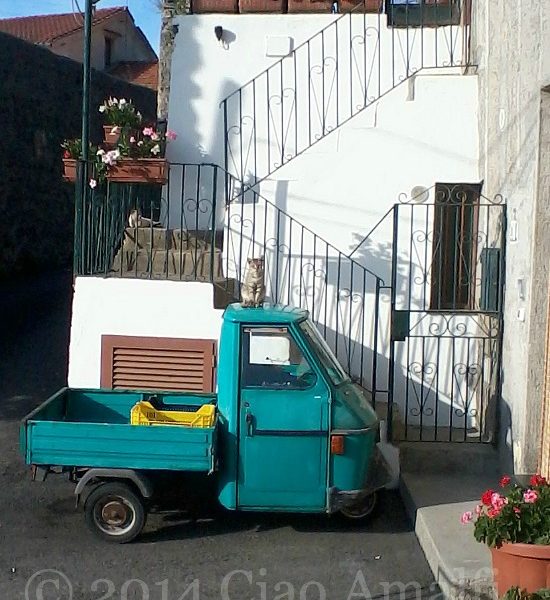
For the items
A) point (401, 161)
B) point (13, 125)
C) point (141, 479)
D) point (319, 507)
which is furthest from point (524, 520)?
point (13, 125)

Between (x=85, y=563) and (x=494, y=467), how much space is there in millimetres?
3282

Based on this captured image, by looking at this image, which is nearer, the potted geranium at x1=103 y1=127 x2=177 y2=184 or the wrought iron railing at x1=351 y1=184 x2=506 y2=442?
the wrought iron railing at x1=351 y1=184 x2=506 y2=442

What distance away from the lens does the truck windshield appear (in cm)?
592

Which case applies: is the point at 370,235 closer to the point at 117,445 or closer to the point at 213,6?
the point at 213,6

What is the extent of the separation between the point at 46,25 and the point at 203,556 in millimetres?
27001

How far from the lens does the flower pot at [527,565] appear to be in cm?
458

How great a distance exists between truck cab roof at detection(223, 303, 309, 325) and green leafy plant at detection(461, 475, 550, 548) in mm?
1810

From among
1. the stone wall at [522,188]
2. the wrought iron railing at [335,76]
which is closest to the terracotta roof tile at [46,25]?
the wrought iron railing at [335,76]

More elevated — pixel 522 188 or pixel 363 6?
pixel 363 6

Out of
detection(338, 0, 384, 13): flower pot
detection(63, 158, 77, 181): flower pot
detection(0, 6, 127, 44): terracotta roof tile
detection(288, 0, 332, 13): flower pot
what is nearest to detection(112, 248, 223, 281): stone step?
detection(63, 158, 77, 181): flower pot

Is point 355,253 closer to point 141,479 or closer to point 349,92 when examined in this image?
point 349,92

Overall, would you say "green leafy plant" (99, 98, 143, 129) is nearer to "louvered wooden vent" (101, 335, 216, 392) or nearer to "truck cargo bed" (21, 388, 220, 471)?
"louvered wooden vent" (101, 335, 216, 392)

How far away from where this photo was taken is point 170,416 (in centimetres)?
629

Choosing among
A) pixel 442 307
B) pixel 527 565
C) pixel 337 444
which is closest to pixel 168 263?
pixel 442 307
